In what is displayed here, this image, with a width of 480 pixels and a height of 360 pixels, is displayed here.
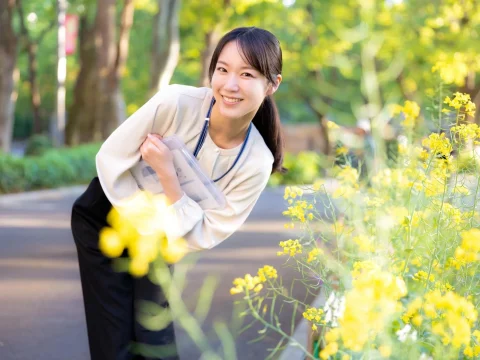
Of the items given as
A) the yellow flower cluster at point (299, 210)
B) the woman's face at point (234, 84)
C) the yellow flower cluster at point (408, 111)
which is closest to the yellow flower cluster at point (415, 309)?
the yellow flower cluster at point (299, 210)

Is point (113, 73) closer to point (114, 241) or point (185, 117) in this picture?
point (185, 117)

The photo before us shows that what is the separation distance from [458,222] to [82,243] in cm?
150

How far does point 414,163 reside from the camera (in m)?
4.68

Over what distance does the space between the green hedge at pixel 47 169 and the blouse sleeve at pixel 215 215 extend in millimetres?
12578

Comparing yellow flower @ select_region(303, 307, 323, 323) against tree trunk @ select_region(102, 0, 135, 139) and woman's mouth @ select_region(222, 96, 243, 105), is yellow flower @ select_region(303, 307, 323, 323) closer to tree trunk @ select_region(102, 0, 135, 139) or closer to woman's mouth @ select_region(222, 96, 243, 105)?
woman's mouth @ select_region(222, 96, 243, 105)

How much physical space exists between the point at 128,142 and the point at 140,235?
681 mm

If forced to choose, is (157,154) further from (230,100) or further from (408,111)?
(408,111)

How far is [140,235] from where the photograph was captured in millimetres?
2695

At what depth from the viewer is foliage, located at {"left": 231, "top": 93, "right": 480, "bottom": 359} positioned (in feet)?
5.58

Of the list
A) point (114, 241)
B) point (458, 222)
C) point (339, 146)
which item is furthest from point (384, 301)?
point (339, 146)

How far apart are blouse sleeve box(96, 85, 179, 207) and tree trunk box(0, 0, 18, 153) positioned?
15.4 metres

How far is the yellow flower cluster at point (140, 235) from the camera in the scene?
214cm

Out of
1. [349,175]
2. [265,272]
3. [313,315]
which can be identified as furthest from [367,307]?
[349,175]

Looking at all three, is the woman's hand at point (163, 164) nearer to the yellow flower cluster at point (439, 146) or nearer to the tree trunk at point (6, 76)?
the yellow flower cluster at point (439, 146)
